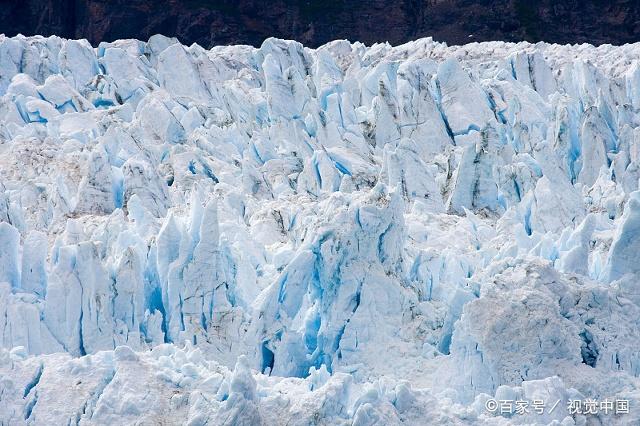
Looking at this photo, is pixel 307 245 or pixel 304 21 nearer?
pixel 307 245

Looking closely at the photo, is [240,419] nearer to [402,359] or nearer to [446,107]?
[402,359]

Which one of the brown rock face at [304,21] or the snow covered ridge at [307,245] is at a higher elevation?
the brown rock face at [304,21]

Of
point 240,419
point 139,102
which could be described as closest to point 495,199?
point 139,102

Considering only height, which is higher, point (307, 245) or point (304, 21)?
point (304, 21)

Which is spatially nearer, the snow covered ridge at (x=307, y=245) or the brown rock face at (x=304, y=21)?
the snow covered ridge at (x=307, y=245)

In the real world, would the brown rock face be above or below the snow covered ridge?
above
